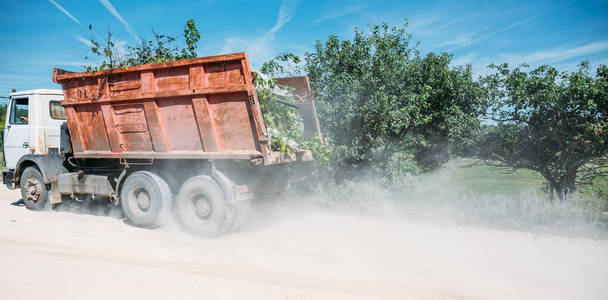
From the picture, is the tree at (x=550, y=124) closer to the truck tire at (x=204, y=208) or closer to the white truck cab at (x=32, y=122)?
the truck tire at (x=204, y=208)

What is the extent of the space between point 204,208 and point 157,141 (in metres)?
1.41

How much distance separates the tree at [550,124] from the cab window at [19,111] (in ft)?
31.2

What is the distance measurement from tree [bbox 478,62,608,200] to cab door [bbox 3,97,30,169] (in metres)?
9.45

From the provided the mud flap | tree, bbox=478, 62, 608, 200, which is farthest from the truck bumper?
tree, bbox=478, 62, 608, 200

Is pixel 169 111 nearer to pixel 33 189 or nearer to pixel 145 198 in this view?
pixel 145 198

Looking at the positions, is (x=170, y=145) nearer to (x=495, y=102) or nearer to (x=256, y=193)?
(x=256, y=193)

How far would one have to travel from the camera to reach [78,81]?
651cm

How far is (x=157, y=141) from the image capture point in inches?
230

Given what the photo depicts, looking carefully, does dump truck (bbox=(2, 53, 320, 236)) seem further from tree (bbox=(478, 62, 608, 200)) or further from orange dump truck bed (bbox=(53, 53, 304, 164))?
tree (bbox=(478, 62, 608, 200))

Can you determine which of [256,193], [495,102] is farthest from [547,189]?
[256,193]

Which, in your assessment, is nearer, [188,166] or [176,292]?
[176,292]

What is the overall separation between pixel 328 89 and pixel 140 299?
5.36 metres

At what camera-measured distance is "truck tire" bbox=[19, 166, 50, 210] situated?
7367 millimetres

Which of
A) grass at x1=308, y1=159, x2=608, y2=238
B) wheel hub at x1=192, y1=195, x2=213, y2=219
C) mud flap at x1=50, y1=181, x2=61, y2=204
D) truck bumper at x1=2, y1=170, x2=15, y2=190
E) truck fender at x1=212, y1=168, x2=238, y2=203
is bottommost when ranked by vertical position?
grass at x1=308, y1=159, x2=608, y2=238
